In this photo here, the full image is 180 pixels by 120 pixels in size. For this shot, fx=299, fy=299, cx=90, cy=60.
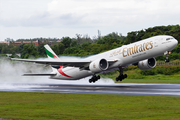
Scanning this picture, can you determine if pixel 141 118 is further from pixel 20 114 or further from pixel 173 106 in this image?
pixel 20 114

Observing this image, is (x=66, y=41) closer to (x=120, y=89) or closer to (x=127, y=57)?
(x=127, y=57)

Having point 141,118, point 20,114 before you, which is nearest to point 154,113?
point 141,118

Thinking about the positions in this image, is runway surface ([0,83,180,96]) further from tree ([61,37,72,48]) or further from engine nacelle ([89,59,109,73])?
tree ([61,37,72,48])

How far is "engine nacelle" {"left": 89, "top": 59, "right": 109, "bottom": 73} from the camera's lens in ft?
119

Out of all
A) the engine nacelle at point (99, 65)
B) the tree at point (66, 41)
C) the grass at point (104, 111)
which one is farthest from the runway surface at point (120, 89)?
the tree at point (66, 41)

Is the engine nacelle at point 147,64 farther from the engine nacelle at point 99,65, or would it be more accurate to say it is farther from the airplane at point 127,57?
the engine nacelle at point 99,65

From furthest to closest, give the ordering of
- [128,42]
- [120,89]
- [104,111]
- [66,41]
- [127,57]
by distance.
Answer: [66,41] → [128,42] → [127,57] → [120,89] → [104,111]

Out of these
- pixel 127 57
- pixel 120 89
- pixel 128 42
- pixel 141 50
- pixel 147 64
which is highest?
pixel 128 42

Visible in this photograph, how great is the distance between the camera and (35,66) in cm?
5356

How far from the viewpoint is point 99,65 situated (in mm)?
36250

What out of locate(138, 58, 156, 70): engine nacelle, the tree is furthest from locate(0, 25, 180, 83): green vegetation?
locate(138, 58, 156, 70): engine nacelle

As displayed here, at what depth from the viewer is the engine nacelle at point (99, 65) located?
36.3 metres

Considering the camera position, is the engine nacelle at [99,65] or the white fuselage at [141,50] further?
the engine nacelle at [99,65]

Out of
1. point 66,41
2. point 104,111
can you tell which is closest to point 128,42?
point 66,41
